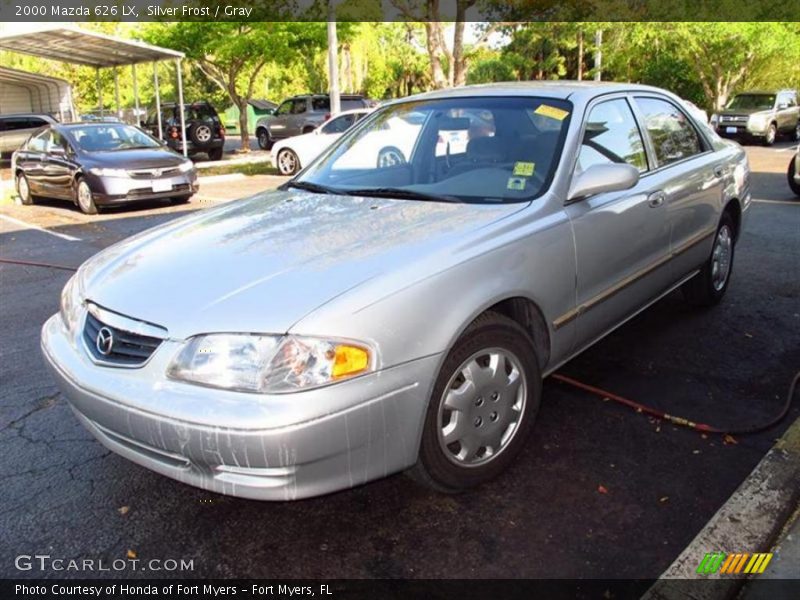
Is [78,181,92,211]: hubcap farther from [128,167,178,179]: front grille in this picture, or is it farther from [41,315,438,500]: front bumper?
[41,315,438,500]: front bumper

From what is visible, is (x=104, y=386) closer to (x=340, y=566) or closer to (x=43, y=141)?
(x=340, y=566)

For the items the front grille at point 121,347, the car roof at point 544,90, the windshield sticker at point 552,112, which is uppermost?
the car roof at point 544,90

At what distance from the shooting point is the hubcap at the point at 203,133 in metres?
20.7

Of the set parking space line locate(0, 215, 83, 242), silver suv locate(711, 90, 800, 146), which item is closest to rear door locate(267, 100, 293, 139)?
parking space line locate(0, 215, 83, 242)

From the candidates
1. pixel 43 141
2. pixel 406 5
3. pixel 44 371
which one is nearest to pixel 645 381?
pixel 44 371

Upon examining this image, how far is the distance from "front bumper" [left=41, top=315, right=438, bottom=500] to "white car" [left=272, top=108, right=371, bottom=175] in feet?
43.1

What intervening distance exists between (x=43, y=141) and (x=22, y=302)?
735 cm

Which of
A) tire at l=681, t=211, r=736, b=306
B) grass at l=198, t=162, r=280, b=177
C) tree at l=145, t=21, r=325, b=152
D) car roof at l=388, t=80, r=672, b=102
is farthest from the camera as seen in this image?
tree at l=145, t=21, r=325, b=152

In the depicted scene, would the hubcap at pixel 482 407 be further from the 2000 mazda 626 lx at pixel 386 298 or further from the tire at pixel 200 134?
the tire at pixel 200 134

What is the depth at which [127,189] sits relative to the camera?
1090 cm

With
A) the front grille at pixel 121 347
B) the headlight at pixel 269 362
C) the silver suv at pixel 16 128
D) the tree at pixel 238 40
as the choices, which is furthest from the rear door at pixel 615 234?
the silver suv at pixel 16 128

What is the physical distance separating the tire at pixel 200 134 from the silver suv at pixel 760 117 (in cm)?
1591

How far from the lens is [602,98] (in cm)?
392

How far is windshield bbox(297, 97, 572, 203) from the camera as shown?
137 inches
